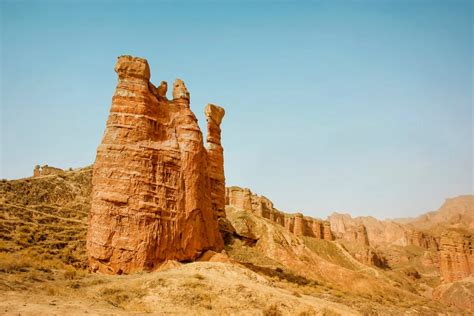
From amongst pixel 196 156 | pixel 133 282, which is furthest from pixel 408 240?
pixel 133 282

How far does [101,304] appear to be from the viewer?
15055 millimetres

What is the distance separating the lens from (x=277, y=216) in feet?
229

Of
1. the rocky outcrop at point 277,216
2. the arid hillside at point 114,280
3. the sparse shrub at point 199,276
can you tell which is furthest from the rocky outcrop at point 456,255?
the sparse shrub at point 199,276

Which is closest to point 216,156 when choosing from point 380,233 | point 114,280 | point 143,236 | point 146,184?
point 146,184

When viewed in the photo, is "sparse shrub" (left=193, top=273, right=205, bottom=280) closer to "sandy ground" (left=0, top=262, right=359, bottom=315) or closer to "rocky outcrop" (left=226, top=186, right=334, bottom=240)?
"sandy ground" (left=0, top=262, right=359, bottom=315)

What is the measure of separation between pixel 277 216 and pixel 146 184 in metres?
49.2

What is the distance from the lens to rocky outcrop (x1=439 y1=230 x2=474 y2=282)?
1861 inches

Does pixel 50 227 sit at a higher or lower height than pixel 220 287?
higher

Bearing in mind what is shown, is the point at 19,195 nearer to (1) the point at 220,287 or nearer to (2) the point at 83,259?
(2) the point at 83,259

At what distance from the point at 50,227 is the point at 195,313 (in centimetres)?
1556

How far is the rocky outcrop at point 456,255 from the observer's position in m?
47.3

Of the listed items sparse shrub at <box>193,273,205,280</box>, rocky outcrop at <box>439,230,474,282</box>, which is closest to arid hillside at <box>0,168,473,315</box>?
sparse shrub at <box>193,273,205,280</box>

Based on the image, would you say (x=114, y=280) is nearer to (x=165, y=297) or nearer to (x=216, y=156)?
(x=165, y=297)

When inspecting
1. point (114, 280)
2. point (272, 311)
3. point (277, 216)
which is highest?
point (277, 216)
